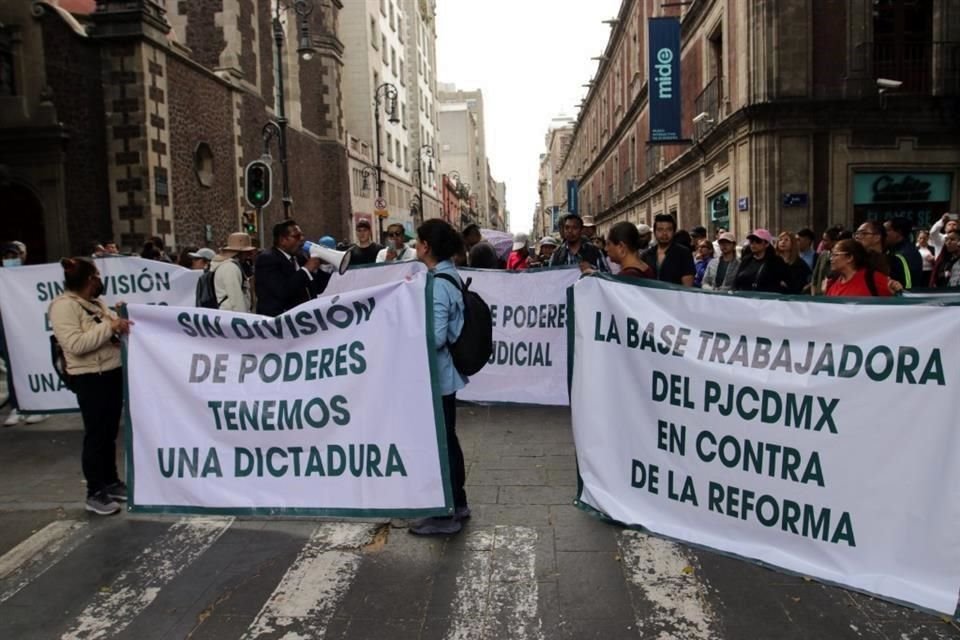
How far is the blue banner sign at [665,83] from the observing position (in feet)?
69.1

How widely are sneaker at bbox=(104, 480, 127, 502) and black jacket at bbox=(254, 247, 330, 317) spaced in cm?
184

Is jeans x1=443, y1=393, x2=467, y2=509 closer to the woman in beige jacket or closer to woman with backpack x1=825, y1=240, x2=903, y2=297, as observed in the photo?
the woman in beige jacket

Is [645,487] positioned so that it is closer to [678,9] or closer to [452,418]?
[452,418]

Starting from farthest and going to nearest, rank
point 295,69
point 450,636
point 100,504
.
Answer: point 295,69, point 100,504, point 450,636

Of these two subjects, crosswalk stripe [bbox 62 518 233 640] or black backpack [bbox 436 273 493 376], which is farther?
black backpack [bbox 436 273 493 376]

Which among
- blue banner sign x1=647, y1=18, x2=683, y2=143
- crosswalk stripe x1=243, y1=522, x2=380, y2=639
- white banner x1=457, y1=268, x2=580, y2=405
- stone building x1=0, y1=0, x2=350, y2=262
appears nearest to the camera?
crosswalk stripe x1=243, y1=522, x2=380, y2=639

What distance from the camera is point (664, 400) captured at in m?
4.05

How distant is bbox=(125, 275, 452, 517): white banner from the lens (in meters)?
4.17

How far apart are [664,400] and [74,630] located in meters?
3.11

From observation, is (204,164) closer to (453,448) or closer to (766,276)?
(766,276)

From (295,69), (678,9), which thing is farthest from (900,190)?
(295,69)

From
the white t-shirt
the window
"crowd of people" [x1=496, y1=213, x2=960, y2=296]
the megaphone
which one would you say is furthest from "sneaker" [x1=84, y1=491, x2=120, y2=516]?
the window

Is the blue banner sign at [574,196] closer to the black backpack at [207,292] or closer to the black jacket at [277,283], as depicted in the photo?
the black backpack at [207,292]

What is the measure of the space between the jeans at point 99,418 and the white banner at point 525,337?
142 inches
